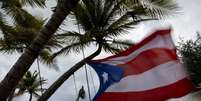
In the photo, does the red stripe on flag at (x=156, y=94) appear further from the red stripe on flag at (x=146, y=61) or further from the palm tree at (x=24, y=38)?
the palm tree at (x=24, y=38)

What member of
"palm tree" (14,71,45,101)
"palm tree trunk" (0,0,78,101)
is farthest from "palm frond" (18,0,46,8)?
"palm tree" (14,71,45,101)

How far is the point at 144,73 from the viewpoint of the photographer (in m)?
8.23

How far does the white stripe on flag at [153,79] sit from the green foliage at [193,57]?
8.13 metres

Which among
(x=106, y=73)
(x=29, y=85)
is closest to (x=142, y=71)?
(x=106, y=73)

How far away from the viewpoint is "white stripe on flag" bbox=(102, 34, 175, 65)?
26.9 feet

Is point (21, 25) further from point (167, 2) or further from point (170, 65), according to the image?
point (170, 65)

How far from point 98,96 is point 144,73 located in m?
0.84

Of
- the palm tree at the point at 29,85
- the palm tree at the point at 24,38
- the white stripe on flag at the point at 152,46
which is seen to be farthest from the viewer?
the palm tree at the point at 29,85

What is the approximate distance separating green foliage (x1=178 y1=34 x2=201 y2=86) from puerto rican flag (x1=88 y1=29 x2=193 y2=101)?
806 centimetres

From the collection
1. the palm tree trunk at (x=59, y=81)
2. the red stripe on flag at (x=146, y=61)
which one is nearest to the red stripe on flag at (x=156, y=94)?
the red stripe on flag at (x=146, y=61)

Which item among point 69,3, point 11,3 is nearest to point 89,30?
point 11,3

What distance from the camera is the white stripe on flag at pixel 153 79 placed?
800 cm

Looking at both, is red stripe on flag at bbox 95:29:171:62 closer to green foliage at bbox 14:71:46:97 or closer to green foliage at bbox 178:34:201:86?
green foliage at bbox 178:34:201:86

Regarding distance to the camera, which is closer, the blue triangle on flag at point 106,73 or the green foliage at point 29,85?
the blue triangle on flag at point 106,73
